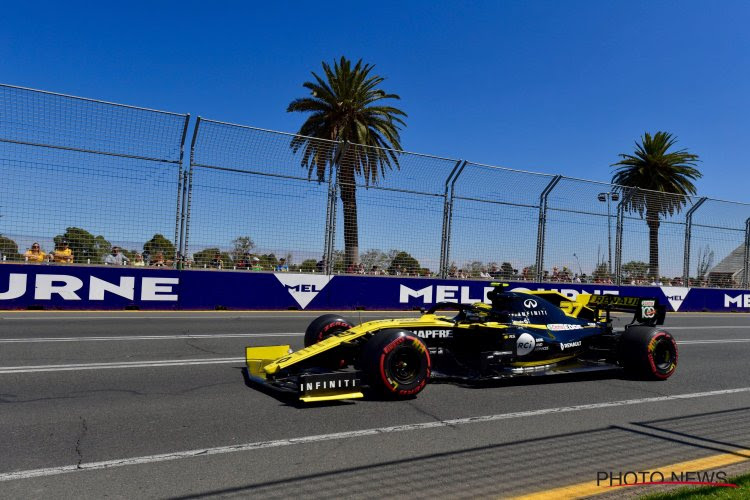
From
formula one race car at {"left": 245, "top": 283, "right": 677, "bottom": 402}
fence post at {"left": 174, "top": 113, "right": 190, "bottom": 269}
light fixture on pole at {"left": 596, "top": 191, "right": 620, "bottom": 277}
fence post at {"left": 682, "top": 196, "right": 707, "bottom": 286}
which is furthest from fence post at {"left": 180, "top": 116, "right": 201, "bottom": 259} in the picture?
fence post at {"left": 682, "top": 196, "right": 707, "bottom": 286}

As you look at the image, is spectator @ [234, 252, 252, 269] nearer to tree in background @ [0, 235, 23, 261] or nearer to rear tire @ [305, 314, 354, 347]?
tree in background @ [0, 235, 23, 261]

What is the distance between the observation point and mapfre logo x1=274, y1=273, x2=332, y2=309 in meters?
15.9

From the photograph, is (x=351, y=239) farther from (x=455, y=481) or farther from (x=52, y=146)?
(x=455, y=481)

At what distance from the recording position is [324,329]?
759 centimetres

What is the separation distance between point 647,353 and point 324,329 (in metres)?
4.01

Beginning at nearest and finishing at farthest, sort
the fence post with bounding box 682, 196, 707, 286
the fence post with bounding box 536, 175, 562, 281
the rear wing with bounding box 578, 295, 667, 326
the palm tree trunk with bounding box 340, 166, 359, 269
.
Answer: the rear wing with bounding box 578, 295, 667, 326 → the palm tree trunk with bounding box 340, 166, 359, 269 → the fence post with bounding box 536, 175, 562, 281 → the fence post with bounding box 682, 196, 707, 286

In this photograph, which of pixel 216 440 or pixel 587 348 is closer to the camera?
pixel 216 440

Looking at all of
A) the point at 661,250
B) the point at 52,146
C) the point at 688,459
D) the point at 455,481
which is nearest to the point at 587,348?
the point at 688,459

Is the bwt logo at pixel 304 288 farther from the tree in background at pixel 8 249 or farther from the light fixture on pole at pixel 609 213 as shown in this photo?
the light fixture on pole at pixel 609 213

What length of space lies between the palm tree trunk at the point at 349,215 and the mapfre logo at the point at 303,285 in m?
0.76

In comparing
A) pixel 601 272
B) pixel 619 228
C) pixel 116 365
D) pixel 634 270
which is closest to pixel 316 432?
pixel 116 365

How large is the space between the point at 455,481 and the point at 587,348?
460 cm

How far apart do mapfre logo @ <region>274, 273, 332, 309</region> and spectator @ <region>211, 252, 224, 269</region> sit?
56.7 inches

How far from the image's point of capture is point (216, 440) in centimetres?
459
